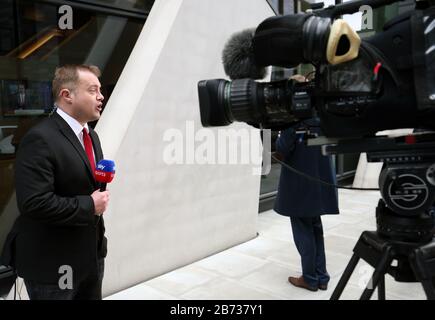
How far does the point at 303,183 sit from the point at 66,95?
76.9 inches

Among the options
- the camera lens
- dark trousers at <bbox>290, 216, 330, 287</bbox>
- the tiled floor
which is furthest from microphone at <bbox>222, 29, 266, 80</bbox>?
the tiled floor

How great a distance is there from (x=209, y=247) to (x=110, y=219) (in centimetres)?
131

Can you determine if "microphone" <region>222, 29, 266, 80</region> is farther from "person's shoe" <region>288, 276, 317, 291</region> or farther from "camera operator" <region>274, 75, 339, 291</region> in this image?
"person's shoe" <region>288, 276, 317, 291</region>

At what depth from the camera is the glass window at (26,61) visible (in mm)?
3316

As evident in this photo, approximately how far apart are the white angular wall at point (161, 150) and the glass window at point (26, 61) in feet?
2.06

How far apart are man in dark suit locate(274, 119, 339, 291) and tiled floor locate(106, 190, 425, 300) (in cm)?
21

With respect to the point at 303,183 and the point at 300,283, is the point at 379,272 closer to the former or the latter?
the point at 303,183

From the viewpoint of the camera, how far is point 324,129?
1.55 m

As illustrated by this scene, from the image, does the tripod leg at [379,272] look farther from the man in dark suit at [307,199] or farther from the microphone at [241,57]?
the man in dark suit at [307,199]

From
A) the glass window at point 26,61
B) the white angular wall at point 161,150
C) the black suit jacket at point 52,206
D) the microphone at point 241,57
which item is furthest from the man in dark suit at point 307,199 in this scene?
the glass window at point 26,61

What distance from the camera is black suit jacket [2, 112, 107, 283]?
5.90 feet

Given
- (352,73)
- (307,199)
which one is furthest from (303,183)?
(352,73)

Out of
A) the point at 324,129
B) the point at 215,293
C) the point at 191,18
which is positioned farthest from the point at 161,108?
the point at 324,129
